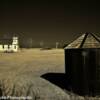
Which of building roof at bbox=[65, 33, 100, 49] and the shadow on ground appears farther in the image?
the shadow on ground

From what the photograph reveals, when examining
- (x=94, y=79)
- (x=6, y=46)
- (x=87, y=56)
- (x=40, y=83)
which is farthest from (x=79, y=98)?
(x=6, y=46)

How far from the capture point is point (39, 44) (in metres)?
21.5

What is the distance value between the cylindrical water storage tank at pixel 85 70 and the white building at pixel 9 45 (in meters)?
13.8

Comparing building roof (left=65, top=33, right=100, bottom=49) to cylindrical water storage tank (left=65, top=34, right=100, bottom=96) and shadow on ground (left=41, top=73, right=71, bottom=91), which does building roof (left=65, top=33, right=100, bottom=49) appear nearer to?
cylindrical water storage tank (left=65, top=34, right=100, bottom=96)

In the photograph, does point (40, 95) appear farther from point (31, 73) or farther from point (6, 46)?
point (6, 46)

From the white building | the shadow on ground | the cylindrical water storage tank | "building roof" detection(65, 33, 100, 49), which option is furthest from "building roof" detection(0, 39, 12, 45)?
the cylindrical water storage tank

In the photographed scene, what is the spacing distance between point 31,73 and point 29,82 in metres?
1.79

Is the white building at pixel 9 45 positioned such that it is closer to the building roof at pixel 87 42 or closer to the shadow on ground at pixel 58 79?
the shadow on ground at pixel 58 79

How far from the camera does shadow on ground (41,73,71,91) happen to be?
7648 millimetres

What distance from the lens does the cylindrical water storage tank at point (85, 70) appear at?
6.70 m

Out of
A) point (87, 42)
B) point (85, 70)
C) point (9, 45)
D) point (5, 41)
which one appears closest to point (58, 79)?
point (87, 42)

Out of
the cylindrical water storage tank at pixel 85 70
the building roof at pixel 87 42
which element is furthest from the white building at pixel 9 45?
the cylindrical water storage tank at pixel 85 70

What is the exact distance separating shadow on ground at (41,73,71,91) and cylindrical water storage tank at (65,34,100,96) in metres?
0.51

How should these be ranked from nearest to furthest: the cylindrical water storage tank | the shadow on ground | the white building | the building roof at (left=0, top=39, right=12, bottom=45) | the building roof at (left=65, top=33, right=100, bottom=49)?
the cylindrical water storage tank, the building roof at (left=65, top=33, right=100, bottom=49), the shadow on ground, the white building, the building roof at (left=0, top=39, right=12, bottom=45)
